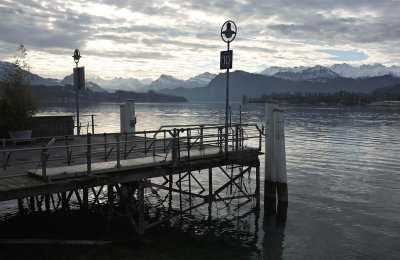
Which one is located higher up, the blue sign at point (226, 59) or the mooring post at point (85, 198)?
the blue sign at point (226, 59)

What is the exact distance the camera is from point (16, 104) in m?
19.5

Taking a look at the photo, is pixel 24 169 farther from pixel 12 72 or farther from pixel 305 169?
pixel 305 169

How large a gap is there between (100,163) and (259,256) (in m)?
7.21

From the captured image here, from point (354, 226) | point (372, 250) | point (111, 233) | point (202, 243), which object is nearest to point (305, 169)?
point (354, 226)

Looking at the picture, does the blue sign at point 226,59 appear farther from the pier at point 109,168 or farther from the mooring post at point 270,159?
the mooring post at point 270,159

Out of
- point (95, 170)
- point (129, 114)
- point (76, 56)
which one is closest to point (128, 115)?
point (129, 114)

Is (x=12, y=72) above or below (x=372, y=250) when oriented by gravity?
above

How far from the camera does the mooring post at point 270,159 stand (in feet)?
61.7

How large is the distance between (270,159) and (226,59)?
594 centimetres

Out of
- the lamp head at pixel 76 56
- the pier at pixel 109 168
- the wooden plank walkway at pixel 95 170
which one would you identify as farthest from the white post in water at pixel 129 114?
the lamp head at pixel 76 56

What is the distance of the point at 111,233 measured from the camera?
51.3ft

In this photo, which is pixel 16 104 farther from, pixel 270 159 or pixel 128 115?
pixel 270 159

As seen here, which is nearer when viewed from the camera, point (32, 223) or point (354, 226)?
point (32, 223)

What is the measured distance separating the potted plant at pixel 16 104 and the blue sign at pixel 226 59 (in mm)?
10878
